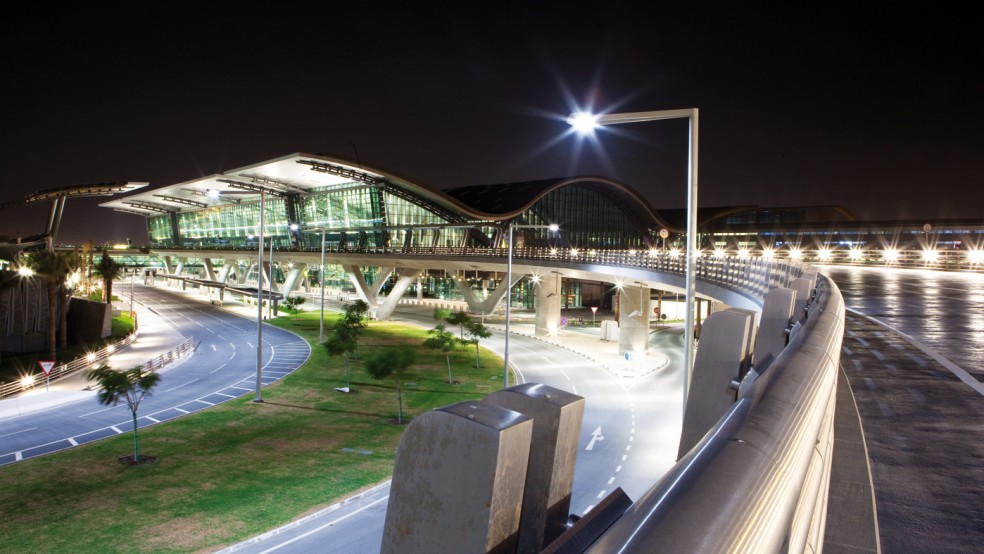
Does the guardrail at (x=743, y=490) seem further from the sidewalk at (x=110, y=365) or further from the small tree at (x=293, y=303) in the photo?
the small tree at (x=293, y=303)

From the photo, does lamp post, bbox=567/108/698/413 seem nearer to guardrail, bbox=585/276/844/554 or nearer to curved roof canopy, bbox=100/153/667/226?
guardrail, bbox=585/276/844/554

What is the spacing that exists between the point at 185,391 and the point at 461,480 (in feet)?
108

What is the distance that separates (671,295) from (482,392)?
66621mm

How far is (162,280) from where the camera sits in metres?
141

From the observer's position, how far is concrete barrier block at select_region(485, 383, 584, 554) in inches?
97.6

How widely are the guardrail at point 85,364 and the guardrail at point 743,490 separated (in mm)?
36681

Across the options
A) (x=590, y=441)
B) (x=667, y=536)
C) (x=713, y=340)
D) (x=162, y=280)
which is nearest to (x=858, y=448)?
(x=713, y=340)

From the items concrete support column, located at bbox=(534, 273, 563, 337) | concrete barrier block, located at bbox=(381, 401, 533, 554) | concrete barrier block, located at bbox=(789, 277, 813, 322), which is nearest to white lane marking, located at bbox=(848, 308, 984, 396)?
concrete barrier block, located at bbox=(789, 277, 813, 322)

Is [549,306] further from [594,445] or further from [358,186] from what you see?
[358,186]

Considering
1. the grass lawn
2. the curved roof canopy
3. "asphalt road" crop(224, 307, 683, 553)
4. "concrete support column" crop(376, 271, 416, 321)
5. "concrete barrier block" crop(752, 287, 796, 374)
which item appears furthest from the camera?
the curved roof canopy

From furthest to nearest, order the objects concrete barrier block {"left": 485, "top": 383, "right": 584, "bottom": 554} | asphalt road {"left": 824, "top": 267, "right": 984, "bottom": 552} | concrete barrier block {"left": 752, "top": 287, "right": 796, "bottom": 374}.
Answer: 1. concrete barrier block {"left": 752, "top": 287, "right": 796, "bottom": 374}
2. asphalt road {"left": 824, "top": 267, "right": 984, "bottom": 552}
3. concrete barrier block {"left": 485, "top": 383, "right": 584, "bottom": 554}

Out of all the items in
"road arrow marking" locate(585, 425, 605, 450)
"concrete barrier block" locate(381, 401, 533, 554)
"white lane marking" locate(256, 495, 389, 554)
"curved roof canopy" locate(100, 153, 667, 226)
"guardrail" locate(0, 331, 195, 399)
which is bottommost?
"road arrow marking" locate(585, 425, 605, 450)

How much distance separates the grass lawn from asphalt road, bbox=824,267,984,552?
14506 millimetres

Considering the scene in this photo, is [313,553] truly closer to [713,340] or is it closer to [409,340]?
[713,340]
